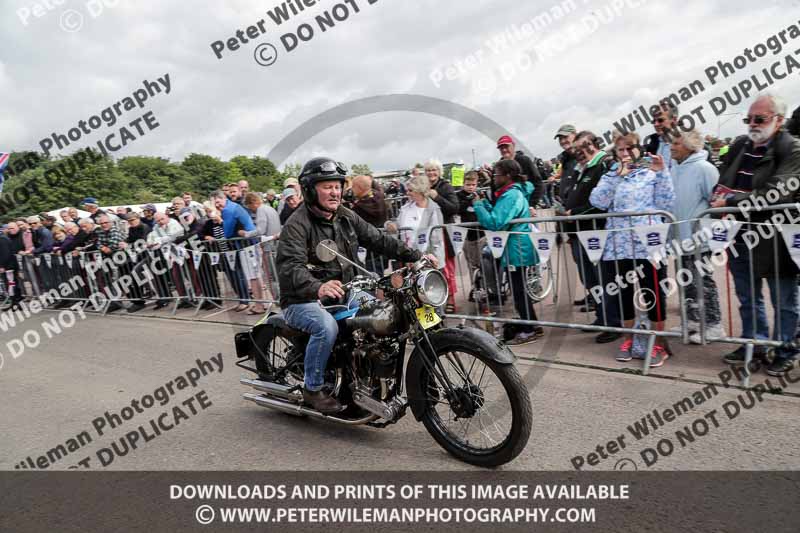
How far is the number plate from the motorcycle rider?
1.15 ft

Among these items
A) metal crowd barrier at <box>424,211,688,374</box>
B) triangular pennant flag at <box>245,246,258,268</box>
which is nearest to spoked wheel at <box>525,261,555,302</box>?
metal crowd barrier at <box>424,211,688,374</box>

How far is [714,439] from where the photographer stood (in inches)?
135

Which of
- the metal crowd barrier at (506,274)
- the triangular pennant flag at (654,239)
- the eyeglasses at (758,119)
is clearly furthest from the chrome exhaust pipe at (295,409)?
the eyeglasses at (758,119)

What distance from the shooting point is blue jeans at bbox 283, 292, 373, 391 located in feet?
12.1

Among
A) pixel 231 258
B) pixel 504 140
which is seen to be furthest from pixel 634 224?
pixel 231 258

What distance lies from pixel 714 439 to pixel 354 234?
2777 millimetres

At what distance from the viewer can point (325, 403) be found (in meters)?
3.82

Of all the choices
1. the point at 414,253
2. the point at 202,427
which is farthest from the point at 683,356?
the point at 202,427

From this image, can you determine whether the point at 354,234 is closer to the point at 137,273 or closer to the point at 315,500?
the point at 315,500

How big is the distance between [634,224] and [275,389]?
356cm

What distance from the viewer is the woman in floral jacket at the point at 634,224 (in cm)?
491

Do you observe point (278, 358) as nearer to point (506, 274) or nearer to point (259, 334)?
point (259, 334)

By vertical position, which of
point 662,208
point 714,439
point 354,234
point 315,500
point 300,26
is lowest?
point 714,439

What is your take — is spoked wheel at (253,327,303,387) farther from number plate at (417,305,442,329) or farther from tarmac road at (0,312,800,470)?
number plate at (417,305,442,329)
